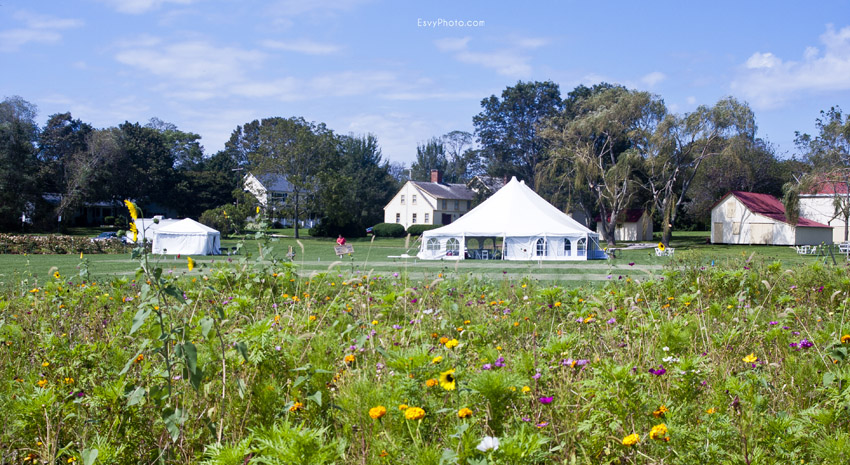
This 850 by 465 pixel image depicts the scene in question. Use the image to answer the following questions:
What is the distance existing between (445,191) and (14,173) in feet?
110

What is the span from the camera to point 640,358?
311cm

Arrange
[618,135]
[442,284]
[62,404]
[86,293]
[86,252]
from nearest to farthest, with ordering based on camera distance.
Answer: [62,404]
[86,293]
[442,284]
[86,252]
[618,135]

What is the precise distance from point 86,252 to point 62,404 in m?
29.5

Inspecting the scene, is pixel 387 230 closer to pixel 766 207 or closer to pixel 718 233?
pixel 718 233

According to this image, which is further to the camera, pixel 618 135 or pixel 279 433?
pixel 618 135

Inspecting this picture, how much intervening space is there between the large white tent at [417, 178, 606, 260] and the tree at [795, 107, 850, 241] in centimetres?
1567

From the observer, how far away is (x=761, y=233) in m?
41.8

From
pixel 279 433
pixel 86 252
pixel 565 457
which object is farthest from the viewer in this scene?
pixel 86 252

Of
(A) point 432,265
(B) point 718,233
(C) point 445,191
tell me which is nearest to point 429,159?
(C) point 445,191

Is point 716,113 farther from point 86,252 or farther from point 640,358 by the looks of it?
point 640,358

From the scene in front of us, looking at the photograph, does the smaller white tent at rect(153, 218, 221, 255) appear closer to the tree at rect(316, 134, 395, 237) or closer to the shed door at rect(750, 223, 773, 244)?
the tree at rect(316, 134, 395, 237)

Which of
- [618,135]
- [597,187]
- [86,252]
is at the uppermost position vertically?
[618,135]

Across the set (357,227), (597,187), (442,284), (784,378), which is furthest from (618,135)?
(784,378)

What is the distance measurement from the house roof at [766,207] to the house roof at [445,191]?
21.9 meters
